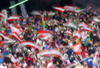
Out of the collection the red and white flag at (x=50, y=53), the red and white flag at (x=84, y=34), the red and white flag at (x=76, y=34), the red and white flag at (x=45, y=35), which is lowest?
the red and white flag at (x=84, y=34)

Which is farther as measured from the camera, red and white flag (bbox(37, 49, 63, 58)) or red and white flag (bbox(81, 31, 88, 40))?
red and white flag (bbox(81, 31, 88, 40))

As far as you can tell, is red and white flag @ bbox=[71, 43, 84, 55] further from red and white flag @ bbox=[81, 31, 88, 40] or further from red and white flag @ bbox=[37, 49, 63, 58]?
red and white flag @ bbox=[81, 31, 88, 40]

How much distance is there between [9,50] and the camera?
7.43 meters

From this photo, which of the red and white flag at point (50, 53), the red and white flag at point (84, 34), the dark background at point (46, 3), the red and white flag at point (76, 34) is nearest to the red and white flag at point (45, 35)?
the red and white flag at point (50, 53)

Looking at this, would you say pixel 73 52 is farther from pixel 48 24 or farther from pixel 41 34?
pixel 48 24

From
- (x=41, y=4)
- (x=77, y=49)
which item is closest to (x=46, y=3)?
(x=41, y=4)

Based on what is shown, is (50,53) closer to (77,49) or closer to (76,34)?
(77,49)

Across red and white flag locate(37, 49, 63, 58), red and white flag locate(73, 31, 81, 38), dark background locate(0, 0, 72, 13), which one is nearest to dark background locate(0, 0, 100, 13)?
dark background locate(0, 0, 72, 13)

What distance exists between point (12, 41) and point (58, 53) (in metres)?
2.10

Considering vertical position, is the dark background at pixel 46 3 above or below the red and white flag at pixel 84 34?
above

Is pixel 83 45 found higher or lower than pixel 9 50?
lower

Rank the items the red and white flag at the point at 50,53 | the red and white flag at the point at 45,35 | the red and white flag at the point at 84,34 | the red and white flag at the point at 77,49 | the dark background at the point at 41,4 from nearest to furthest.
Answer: the red and white flag at the point at 50,53, the red and white flag at the point at 77,49, the red and white flag at the point at 45,35, the red and white flag at the point at 84,34, the dark background at the point at 41,4

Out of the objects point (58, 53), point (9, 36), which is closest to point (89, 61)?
point (58, 53)

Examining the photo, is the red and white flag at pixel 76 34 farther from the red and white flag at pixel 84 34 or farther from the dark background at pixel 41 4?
the dark background at pixel 41 4
